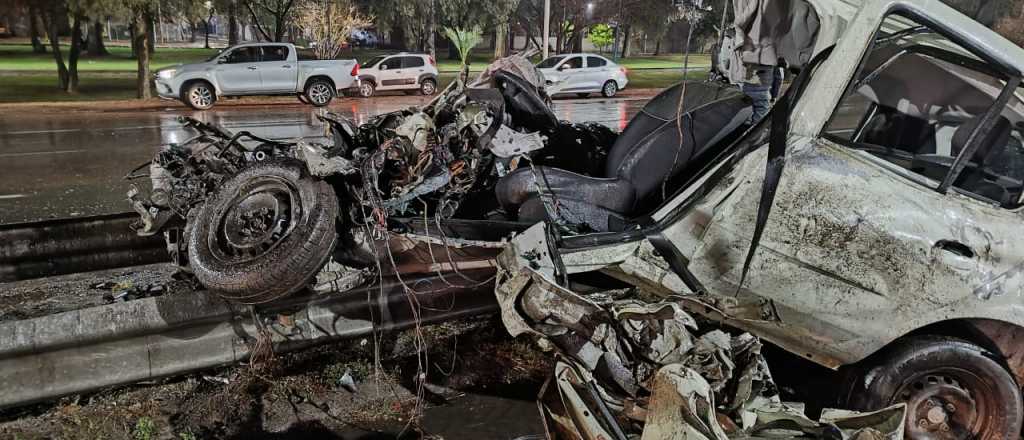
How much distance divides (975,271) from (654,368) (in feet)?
5.10

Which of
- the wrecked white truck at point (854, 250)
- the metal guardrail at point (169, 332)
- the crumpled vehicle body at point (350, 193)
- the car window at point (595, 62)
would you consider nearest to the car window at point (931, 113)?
the wrecked white truck at point (854, 250)

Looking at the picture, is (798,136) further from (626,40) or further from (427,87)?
(626,40)

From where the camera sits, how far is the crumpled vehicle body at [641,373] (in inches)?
110

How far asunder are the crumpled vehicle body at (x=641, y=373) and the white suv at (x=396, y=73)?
66.9 feet

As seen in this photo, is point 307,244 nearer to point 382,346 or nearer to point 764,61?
point 382,346

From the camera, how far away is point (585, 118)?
1719cm

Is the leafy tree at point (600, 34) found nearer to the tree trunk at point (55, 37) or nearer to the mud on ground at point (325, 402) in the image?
the tree trunk at point (55, 37)

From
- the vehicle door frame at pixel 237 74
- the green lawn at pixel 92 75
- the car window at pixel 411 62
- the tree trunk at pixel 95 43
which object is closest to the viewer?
the vehicle door frame at pixel 237 74

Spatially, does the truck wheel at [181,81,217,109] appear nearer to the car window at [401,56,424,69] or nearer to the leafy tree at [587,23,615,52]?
the car window at [401,56,424,69]

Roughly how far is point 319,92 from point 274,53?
164 cm

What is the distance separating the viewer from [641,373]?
3.03 meters

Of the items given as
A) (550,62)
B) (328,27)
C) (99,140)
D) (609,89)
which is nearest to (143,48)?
(328,27)

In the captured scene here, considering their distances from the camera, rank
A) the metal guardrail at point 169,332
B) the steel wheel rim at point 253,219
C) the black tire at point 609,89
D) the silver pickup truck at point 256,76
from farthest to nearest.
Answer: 1. the black tire at point 609,89
2. the silver pickup truck at point 256,76
3. the steel wheel rim at point 253,219
4. the metal guardrail at point 169,332

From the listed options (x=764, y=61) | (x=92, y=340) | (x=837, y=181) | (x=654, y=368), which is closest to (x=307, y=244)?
(x=92, y=340)
